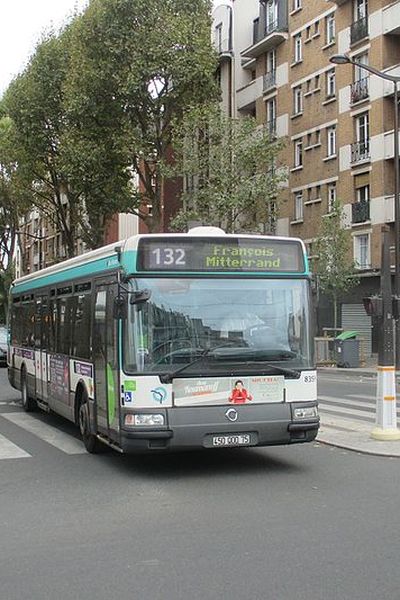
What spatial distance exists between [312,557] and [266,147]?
A: 26.7 metres

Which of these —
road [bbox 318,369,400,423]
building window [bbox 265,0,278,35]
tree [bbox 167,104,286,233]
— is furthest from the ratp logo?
building window [bbox 265,0,278,35]

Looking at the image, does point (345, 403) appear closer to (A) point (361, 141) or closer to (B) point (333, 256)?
(B) point (333, 256)

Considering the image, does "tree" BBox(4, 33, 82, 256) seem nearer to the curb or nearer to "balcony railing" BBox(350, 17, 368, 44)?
"balcony railing" BBox(350, 17, 368, 44)

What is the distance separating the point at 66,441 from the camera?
35.8ft

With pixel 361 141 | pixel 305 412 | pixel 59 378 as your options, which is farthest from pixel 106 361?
pixel 361 141

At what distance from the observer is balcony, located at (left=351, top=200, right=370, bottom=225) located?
111ft

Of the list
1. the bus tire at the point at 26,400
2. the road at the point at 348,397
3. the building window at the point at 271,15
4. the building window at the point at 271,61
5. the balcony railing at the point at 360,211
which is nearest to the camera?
the road at the point at 348,397

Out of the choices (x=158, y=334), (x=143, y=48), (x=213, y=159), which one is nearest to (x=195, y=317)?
(x=158, y=334)

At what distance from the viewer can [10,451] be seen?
9.99 meters

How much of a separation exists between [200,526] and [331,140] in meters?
33.2

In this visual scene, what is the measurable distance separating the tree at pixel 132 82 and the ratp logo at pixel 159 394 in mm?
24335

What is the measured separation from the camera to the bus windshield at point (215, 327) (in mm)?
7953

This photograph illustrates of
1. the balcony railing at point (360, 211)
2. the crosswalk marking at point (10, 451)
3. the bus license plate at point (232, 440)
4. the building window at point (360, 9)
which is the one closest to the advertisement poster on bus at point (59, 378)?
the crosswalk marking at point (10, 451)

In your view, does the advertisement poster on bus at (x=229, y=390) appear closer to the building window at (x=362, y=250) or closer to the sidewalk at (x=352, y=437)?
the sidewalk at (x=352, y=437)
